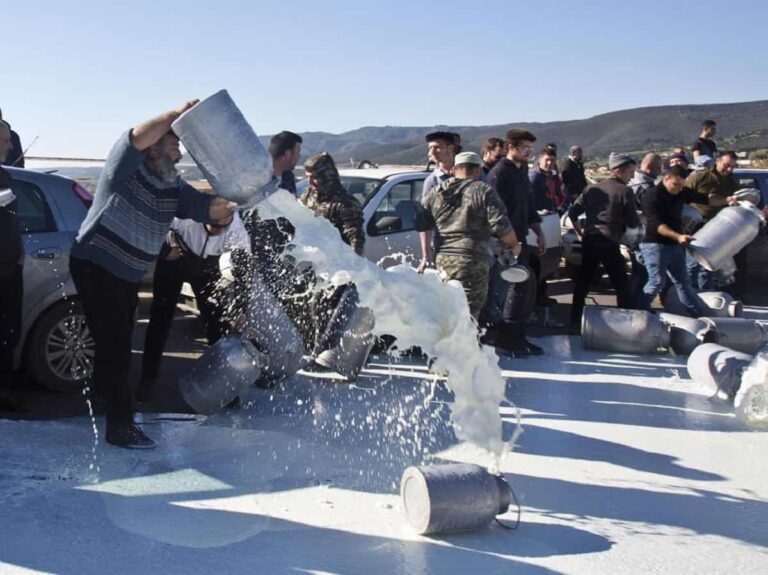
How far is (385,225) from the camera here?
8477 millimetres

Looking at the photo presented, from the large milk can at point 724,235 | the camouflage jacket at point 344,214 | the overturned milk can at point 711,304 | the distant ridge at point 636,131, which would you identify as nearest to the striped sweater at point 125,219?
the camouflage jacket at point 344,214

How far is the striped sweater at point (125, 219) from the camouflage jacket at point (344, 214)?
1689 mm

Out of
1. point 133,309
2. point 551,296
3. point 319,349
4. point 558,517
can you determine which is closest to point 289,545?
point 558,517

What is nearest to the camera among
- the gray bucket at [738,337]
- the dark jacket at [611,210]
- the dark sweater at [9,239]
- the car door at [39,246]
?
the dark sweater at [9,239]

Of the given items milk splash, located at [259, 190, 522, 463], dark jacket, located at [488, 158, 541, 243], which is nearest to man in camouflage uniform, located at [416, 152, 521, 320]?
dark jacket, located at [488, 158, 541, 243]

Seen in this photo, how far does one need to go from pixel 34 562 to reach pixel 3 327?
7.93ft

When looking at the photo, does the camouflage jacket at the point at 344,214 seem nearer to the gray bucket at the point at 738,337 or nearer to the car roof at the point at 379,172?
the car roof at the point at 379,172

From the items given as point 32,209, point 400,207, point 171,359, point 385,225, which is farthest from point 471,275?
point 32,209

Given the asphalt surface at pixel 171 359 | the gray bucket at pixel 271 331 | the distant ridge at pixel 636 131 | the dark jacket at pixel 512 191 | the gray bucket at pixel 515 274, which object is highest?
the distant ridge at pixel 636 131

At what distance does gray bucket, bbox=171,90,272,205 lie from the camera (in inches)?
166

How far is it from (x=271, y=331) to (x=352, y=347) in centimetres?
65

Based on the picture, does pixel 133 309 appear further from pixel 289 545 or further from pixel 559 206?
pixel 559 206

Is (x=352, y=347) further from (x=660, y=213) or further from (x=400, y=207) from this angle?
(x=660, y=213)

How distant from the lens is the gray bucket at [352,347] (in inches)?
238
